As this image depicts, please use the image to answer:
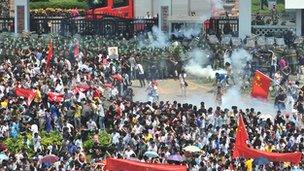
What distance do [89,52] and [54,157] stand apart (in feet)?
49.9

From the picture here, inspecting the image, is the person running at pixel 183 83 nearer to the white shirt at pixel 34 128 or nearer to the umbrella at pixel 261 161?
the white shirt at pixel 34 128

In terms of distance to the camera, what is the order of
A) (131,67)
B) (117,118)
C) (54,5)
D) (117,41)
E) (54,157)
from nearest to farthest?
(54,157), (117,118), (131,67), (117,41), (54,5)

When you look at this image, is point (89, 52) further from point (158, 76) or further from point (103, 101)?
point (103, 101)

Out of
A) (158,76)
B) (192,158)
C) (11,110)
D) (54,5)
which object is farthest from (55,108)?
(54,5)

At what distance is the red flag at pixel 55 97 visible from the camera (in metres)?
34.9

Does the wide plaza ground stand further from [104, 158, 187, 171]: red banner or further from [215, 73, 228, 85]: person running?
[104, 158, 187, 171]: red banner

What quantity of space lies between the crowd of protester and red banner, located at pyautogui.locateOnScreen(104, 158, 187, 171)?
1674 mm

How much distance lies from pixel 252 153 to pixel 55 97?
9.34m

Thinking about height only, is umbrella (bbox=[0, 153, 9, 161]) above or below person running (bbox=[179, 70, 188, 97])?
below

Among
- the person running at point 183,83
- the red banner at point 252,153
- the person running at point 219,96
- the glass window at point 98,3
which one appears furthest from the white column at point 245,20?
the red banner at point 252,153

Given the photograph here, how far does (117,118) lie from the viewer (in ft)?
109

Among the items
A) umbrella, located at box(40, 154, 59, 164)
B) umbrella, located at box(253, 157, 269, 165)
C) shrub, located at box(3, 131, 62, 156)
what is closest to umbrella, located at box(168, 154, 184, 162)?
umbrella, located at box(253, 157, 269, 165)

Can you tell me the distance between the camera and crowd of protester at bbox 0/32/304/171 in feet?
95.8

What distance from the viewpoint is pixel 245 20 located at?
1838 inches
